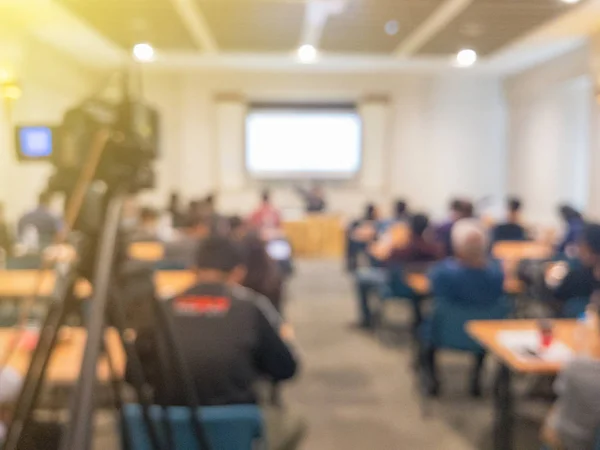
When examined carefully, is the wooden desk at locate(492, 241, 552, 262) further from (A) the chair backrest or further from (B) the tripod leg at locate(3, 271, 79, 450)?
(B) the tripod leg at locate(3, 271, 79, 450)

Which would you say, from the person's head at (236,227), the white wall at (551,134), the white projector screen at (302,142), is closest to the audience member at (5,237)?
the person's head at (236,227)

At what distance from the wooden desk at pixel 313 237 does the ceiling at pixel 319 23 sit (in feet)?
10.5

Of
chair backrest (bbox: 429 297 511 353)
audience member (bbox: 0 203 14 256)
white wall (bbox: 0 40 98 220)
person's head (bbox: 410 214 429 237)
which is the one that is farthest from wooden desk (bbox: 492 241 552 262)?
audience member (bbox: 0 203 14 256)

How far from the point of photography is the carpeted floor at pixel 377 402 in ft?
11.9

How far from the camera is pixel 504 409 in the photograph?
10.5ft

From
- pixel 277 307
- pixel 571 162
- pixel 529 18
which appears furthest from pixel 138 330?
pixel 571 162

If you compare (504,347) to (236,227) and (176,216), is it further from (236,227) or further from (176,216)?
(176,216)

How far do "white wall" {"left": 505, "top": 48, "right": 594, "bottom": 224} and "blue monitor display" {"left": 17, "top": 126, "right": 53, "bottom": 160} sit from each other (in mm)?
8151

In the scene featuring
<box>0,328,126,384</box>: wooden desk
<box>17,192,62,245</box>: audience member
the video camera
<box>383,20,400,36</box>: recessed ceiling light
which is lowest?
<box>0,328,126,384</box>: wooden desk

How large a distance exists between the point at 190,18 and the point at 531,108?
6.69 m

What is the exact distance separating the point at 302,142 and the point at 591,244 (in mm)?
8241

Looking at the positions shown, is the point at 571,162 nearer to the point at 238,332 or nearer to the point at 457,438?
Result: the point at 457,438

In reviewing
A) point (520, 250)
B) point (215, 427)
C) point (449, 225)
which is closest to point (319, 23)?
point (449, 225)

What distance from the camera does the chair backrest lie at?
3840 mm
